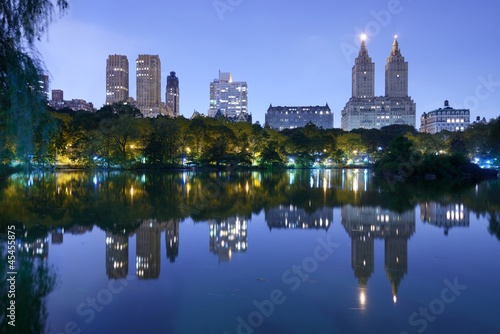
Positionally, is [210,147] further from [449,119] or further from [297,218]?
[449,119]

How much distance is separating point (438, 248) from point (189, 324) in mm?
7189

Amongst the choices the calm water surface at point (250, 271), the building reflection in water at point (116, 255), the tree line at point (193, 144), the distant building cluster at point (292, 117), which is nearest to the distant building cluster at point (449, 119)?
the distant building cluster at point (292, 117)

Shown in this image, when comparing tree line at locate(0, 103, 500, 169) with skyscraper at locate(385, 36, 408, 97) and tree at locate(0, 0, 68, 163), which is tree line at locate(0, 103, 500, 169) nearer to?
tree at locate(0, 0, 68, 163)

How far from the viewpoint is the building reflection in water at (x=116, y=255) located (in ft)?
26.2

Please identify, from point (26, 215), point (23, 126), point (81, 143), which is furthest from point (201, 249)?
point (81, 143)

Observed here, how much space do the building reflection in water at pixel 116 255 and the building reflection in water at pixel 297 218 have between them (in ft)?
14.8

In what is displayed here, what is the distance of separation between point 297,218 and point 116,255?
7123 millimetres

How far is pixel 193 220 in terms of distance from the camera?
13734 mm

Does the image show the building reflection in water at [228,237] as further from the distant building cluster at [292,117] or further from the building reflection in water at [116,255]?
the distant building cluster at [292,117]

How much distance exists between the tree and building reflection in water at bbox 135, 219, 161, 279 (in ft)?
11.8

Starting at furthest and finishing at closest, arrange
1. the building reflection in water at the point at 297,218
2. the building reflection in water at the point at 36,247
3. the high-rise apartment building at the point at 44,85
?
the building reflection in water at the point at 297,218, the high-rise apartment building at the point at 44,85, the building reflection in water at the point at 36,247

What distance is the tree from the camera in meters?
8.73

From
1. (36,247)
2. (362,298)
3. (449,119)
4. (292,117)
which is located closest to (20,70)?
(36,247)

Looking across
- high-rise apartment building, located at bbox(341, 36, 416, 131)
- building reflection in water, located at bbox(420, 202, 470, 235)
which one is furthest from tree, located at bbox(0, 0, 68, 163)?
high-rise apartment building, located at bbox(341, 36, 416, 131)
